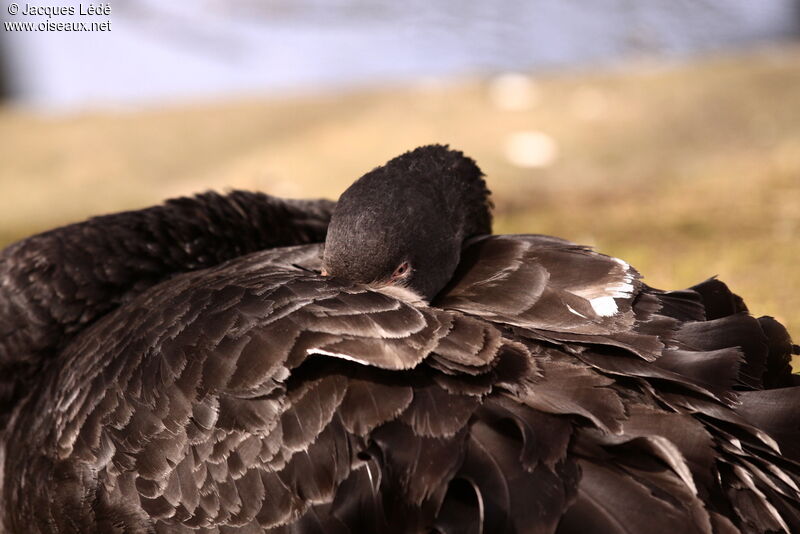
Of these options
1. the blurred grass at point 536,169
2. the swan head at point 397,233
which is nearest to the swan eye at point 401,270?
the swan head at point 397,233

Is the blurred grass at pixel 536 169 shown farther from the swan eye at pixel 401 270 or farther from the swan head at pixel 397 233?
the swan eye at pixel 401 270

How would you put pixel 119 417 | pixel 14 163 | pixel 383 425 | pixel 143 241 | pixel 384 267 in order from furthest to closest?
pixel 14 163 < pixel 143 241 < pixel 384 267 < pixel 119 417 < pixel 383 425

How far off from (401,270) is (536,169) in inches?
203

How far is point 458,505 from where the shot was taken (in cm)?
209

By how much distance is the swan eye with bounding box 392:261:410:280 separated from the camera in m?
2.86

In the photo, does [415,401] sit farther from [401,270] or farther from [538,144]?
[538,144]

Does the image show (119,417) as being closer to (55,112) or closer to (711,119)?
(711,119)

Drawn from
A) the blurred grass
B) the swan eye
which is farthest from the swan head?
the blurred grass

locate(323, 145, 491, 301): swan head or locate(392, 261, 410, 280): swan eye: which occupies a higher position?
locate(323, 145, 491, 301): swan head

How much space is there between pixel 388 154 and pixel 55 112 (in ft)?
15.7

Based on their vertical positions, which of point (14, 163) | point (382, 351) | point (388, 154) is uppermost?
point (382, 351)

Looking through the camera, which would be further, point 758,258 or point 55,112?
point 55,112

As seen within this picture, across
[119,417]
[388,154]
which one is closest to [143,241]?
[119,417]

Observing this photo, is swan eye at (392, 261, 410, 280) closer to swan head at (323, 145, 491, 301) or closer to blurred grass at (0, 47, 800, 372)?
swan head at (323, 145, 491, 301)
